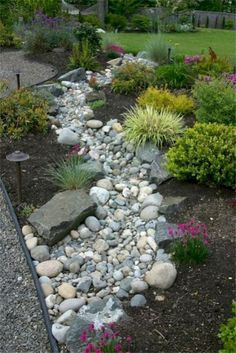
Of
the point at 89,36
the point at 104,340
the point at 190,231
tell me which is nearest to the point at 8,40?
the point at 89,36

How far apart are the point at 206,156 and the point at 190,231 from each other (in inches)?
41.5

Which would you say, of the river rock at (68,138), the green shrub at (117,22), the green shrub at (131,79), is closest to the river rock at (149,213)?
the river rock at (68,138)

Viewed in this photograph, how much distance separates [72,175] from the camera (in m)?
5.39

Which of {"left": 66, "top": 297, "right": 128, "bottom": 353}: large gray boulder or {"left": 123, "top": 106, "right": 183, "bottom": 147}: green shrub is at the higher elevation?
{"left": 123, "top": 106, "right": 183, "bottom": 147}: green shrub

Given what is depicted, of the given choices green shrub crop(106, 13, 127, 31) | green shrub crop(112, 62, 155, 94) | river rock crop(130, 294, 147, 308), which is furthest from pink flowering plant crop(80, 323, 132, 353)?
green shrub crop(106, 13, 127, 31)

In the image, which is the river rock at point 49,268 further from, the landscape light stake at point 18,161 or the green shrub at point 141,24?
the green shrub at point 141,24

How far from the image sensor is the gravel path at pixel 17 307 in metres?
3.56

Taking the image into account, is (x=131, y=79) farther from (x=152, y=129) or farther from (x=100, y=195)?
(x=100, y=195)

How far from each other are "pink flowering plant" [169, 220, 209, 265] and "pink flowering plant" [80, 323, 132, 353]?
3.15ft

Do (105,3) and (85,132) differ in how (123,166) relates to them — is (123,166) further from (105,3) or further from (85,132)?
(105,3)

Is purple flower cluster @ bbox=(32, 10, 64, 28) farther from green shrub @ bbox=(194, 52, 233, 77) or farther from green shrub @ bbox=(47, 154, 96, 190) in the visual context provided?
green shrub @ bbox=(47, 154, 96, 190)

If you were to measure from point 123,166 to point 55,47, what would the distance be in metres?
6.21

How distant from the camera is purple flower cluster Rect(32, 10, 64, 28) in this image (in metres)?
12.3

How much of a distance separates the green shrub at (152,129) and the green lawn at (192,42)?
252 inches
